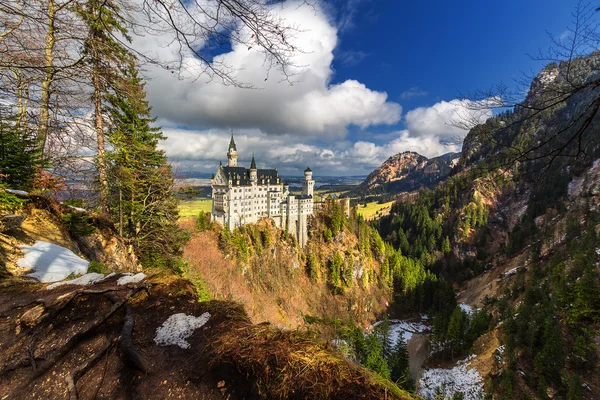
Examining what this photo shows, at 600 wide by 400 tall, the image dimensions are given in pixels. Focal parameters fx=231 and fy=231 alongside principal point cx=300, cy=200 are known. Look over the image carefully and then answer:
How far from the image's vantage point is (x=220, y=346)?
2717mm

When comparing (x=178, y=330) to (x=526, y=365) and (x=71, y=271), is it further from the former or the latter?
(x=526, y=365)

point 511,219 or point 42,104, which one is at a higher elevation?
point 42,104

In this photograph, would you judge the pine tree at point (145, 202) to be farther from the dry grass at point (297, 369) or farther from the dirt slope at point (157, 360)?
the dry grass at point (297, 369)

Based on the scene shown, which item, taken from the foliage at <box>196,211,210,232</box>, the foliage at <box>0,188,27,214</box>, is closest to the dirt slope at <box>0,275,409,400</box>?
the foliage at <box>0,188,27,214</box>

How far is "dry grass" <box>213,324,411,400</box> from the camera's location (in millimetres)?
2246

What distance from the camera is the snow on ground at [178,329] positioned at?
10.6ft

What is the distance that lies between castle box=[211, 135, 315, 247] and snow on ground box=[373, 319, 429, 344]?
31110mm

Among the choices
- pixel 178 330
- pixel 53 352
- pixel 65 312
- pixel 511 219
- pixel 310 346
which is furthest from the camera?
pixel 511 219

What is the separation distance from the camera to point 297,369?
2393 mm

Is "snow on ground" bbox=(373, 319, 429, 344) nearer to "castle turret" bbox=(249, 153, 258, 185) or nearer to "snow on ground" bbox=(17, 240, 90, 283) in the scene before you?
"castle turret" bbox=(249, 153, 258, 185)

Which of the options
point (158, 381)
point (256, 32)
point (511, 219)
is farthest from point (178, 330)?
point (511, 219)

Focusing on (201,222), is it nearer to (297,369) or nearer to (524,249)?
(297,369)

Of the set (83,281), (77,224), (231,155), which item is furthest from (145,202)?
(231,155)

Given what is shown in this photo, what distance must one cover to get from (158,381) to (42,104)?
7813mm
